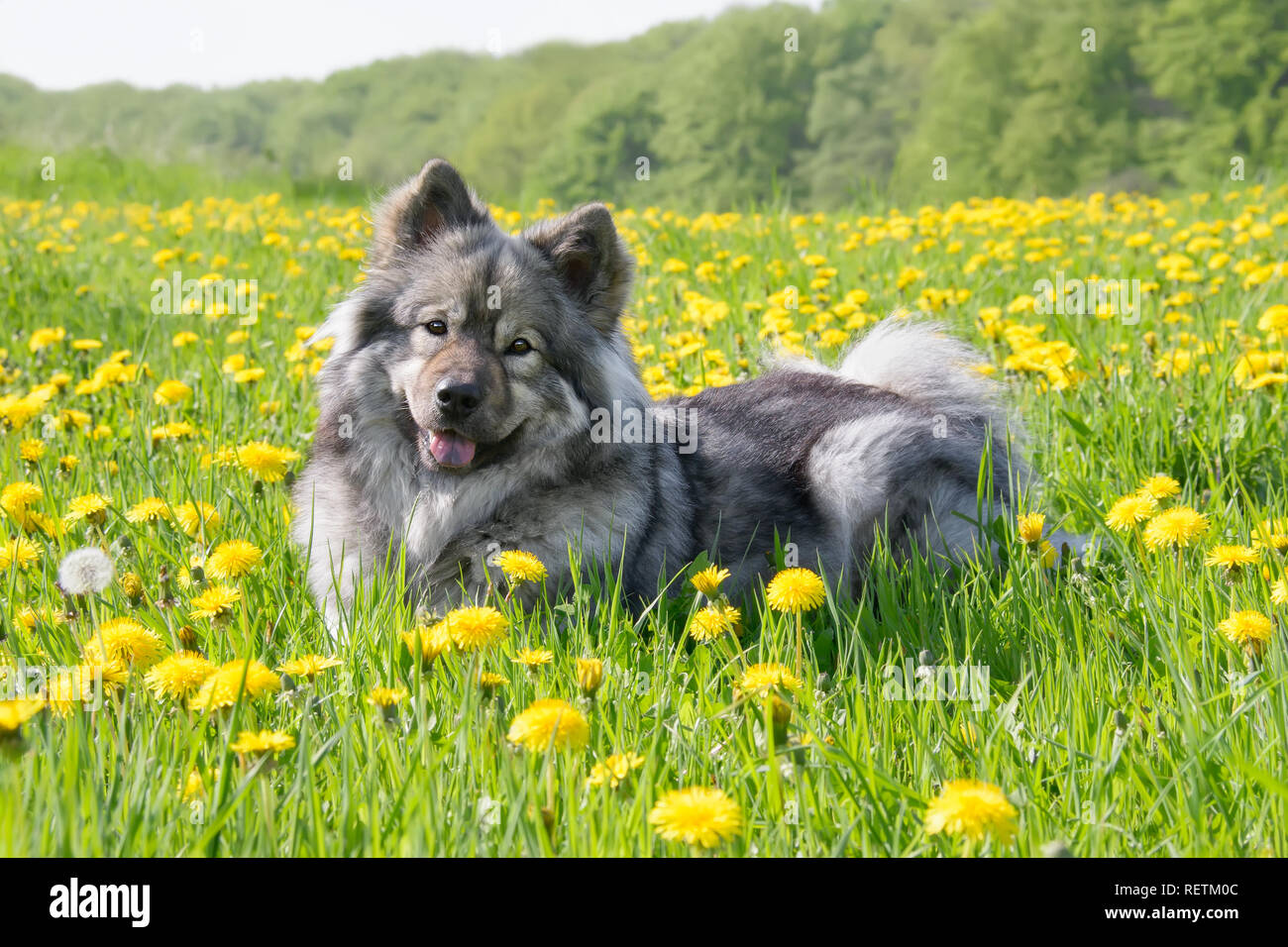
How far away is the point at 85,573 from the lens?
2730 mm

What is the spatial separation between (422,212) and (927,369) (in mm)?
2187

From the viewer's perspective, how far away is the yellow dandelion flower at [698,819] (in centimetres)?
160

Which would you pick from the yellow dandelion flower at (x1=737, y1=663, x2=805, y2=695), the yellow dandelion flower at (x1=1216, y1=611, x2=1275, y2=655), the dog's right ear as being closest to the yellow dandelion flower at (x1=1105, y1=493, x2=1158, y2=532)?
the yellow dandelion flower at (x1=1216, y1=611, x2=1275, y2=655)

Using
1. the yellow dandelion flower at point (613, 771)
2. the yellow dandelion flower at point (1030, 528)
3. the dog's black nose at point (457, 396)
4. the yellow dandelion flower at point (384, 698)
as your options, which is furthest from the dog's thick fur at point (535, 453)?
the yellow dandelion flower at point (613, 771)

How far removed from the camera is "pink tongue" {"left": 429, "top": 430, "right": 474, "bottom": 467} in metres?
3.33

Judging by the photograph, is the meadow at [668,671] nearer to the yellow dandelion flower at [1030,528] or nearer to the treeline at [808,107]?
the yellow dandelion flower at [1030,528]

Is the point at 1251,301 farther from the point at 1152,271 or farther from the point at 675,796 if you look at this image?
the point at 675,796

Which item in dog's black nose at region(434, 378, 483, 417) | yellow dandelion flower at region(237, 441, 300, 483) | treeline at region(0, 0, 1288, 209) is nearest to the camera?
dog's black nose at region(434, 378, 483, 417)

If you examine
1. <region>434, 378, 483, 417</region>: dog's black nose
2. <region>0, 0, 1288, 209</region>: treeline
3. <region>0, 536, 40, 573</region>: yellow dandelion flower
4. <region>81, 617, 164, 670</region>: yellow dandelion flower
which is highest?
<region>0, 0, 1288, 209</region>: treeline

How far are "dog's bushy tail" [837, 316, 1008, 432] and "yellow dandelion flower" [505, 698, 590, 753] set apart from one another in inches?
112

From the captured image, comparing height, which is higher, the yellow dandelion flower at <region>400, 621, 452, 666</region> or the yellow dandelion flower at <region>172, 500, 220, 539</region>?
the yellow dandelion flower at <region>172, 500, 220, 539</region>

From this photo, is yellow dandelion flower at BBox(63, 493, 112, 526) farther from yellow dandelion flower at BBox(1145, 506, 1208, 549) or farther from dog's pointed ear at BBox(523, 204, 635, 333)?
yellow dandelion flower at BBox(1145, 506, 1208, 549)

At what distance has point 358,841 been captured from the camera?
1729 millimetres

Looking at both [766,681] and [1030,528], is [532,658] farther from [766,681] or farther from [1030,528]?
[1030,528]
